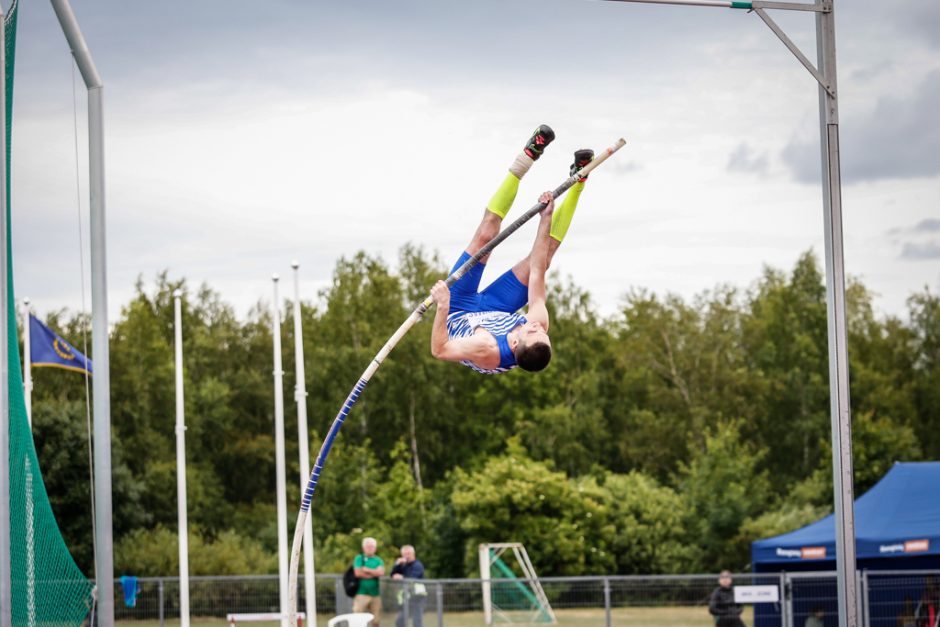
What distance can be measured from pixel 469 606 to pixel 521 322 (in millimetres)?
11948

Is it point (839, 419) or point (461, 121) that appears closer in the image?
point (839, 419)

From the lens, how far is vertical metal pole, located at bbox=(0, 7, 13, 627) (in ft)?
23.7

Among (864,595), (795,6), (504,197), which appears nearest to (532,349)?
(504,197)

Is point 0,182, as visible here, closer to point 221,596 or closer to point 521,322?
point 521,322

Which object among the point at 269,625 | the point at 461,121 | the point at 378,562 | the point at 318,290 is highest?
the point at 461,121

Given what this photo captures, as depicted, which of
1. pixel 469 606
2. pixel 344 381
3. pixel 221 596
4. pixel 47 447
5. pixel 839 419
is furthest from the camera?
pixel 344 381

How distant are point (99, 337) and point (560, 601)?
47.5ft

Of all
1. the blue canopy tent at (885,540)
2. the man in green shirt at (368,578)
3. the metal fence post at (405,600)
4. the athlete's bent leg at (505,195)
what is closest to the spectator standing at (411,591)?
the metal fence post at (405,600)

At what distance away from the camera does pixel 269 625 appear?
23078 mm

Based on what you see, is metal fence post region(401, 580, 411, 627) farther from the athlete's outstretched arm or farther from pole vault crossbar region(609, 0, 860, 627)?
the athlete's outstretched arm

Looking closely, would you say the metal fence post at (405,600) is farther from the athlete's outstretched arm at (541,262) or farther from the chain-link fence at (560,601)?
the athlete's outstretched arm at (541,262)

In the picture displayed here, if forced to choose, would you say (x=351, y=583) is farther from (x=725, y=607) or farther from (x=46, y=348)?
(x=46, y=348)

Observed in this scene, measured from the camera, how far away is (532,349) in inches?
276

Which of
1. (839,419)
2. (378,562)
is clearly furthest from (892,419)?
(839,419)
